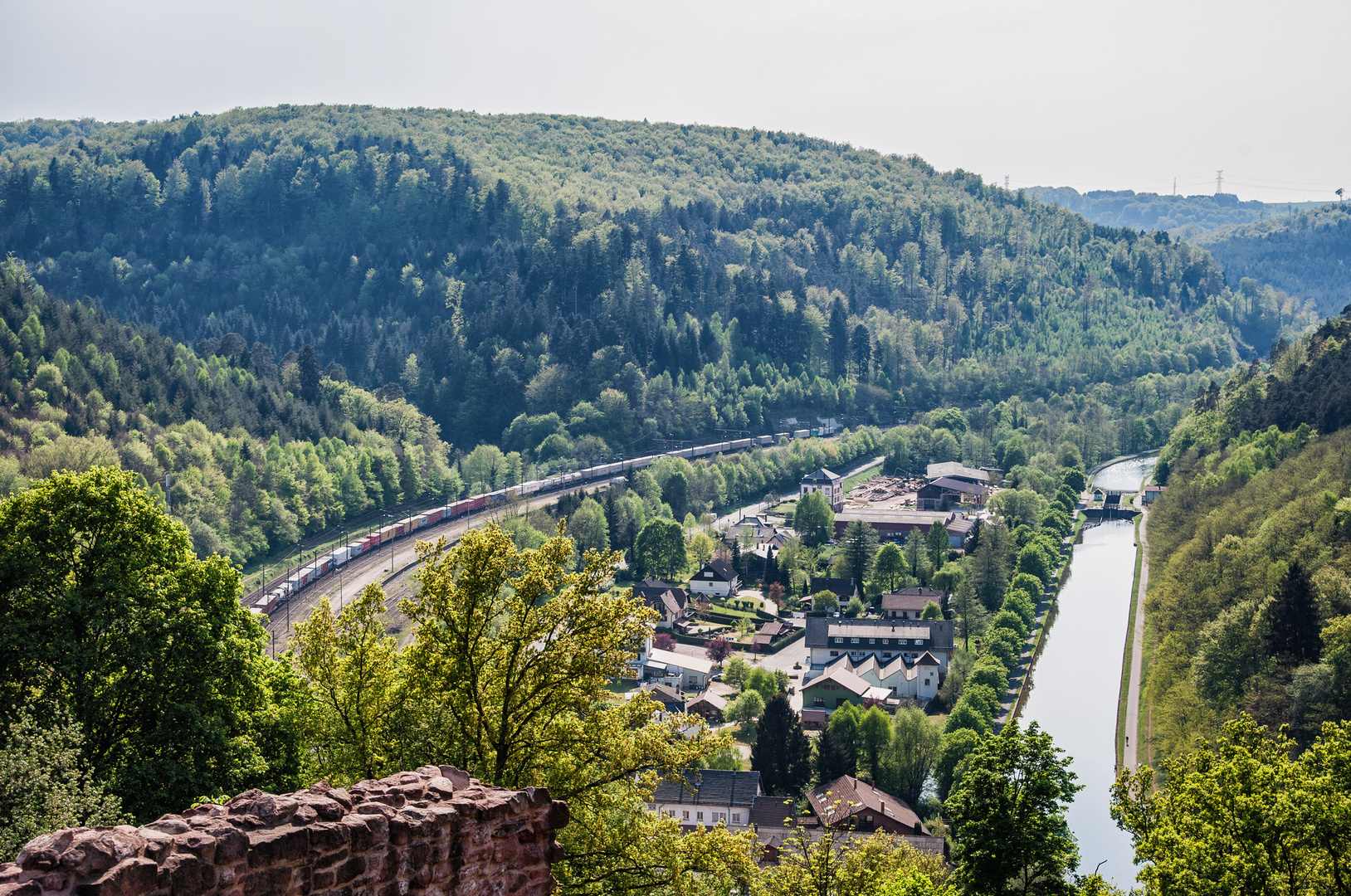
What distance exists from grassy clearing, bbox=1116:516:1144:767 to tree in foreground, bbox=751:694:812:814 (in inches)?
574

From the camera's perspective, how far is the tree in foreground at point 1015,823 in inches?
864

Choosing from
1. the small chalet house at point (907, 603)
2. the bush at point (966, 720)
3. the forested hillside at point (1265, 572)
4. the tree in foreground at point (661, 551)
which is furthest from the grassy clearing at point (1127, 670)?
the tree in foreground at point (661, 551)

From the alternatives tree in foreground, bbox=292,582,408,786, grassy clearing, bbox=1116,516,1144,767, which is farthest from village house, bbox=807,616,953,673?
tree in foreground, bbox=292,582,408,786

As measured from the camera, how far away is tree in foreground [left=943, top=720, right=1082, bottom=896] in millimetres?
21953

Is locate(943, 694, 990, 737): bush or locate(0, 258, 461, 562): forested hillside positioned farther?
locate(0, 258, 461, 562): forested hillside

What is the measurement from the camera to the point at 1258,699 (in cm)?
4559

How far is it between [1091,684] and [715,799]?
93.8 feet

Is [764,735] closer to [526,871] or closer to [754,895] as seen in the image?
[754,895]

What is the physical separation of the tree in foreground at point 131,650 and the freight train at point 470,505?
43.2m

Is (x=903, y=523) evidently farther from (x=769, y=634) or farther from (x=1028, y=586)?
(x=769, y=634)

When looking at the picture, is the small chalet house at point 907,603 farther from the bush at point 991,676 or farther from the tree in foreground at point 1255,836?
the tree in foreground at point 1255,836

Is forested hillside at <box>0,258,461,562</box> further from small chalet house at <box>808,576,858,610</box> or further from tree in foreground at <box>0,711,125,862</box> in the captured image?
tree in foreground at <box>0,711,125,862</box>

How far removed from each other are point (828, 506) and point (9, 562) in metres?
88.8

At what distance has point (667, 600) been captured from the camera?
8219 centimetres
